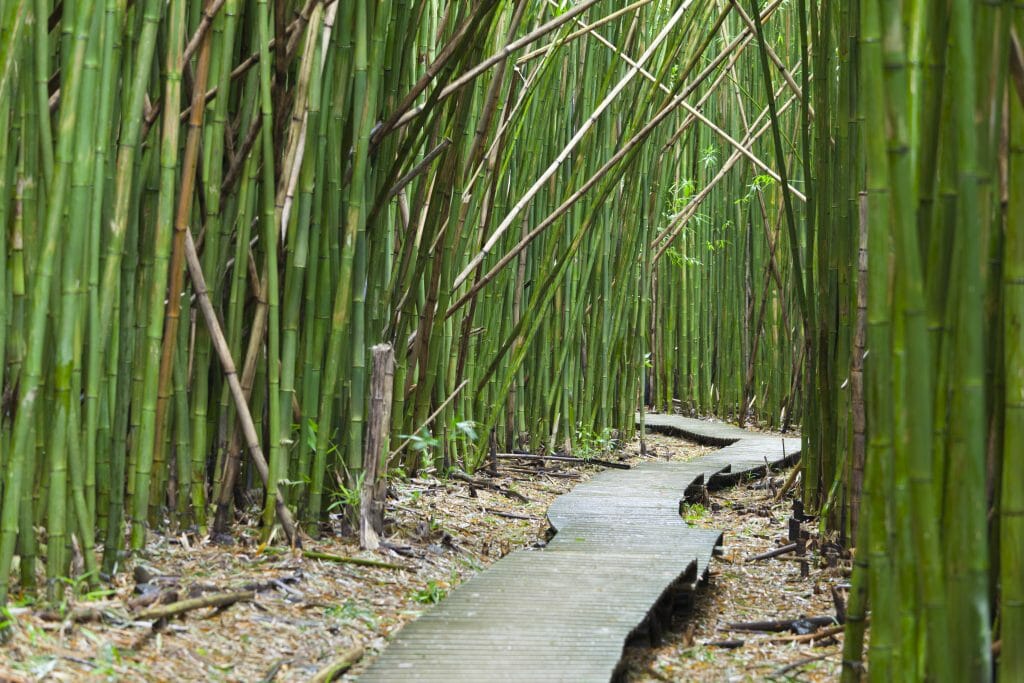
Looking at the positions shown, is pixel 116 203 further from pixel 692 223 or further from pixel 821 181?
pixel 692 223

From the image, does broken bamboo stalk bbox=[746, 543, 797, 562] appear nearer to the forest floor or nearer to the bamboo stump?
the forest floor

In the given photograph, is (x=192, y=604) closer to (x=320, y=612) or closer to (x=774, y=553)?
(x=320, y=612)

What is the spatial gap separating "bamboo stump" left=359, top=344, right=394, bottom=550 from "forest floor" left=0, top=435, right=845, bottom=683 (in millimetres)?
41

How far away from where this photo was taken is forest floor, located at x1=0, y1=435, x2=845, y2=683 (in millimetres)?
1285

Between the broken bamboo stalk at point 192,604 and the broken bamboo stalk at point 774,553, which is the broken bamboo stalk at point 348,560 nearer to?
the broken bamboo stalk at point 192,604

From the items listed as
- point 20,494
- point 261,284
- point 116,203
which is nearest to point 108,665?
point 20,494

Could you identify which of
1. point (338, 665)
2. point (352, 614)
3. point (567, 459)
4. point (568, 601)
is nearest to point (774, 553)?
point (568, 601)

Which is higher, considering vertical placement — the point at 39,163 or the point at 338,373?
the point at 39,163

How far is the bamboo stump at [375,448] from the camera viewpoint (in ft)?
6.25

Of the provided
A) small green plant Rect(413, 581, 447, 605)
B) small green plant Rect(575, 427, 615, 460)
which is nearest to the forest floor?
small green plant Rect(413, 581, 447, 605)

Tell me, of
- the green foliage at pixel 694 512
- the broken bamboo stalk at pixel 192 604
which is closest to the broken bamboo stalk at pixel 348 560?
the broken bamboo stalk at pixel 192 604

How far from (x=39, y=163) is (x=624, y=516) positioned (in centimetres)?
141

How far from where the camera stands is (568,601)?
63.4 inches

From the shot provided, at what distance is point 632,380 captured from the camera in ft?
13.3
